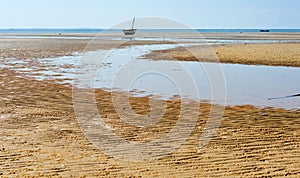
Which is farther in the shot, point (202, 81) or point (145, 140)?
point (202, 81)

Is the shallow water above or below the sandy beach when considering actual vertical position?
below

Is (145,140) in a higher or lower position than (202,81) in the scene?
higher

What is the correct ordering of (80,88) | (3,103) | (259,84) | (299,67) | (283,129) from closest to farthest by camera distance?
(283,129) < (3,103) < (80,88) < (259,84) < (299,67)

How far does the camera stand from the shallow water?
14109 mm

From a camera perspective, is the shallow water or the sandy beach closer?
the sandy beach

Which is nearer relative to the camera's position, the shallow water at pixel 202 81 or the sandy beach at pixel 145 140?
the sandy beach at pixel 145 140

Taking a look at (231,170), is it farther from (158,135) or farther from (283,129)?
(283,129)

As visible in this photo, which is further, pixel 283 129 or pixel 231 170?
pixel 283 129

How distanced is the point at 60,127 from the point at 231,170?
4.65m

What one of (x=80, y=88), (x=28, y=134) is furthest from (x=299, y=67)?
(x=28, y=134)

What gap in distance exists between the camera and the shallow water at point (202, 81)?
14109 mm

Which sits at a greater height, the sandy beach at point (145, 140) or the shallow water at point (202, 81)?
the sandy beach at point (145, 140)

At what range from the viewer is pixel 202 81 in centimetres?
1800

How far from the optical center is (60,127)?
955 centimetres
